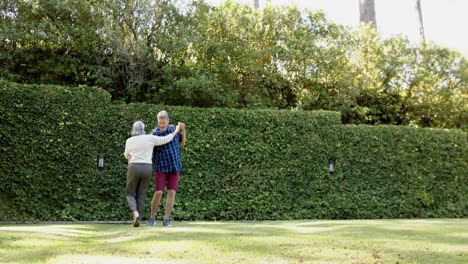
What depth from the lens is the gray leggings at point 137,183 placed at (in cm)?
723

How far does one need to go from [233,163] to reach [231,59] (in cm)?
361

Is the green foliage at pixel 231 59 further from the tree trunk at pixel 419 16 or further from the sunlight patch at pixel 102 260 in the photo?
the sunlight patch at pixel 102 260

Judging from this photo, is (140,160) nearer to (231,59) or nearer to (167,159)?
(167,159)

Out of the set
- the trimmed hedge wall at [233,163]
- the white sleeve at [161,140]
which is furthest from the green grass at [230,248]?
the trimmed hedge wall at [233,163]

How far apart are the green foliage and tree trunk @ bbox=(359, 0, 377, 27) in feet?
8.22

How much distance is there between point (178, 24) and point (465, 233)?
8.95 meters

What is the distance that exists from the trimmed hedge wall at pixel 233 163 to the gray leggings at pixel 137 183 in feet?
7.78

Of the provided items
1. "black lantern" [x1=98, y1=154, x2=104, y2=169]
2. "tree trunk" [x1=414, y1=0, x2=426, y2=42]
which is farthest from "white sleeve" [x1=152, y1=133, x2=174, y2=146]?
"tree trunk" [x1=414, y1=0, x2=426, y2=42]

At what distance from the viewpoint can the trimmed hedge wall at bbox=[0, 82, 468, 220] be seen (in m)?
9.12

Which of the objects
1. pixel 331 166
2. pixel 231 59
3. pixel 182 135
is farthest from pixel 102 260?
pixel 231 59

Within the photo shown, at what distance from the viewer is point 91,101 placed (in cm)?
977

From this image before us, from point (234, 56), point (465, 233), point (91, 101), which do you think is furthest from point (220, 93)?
point (465, 233)

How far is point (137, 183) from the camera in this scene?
7.32 meters

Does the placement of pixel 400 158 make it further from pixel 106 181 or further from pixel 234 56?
pixel 106 181
